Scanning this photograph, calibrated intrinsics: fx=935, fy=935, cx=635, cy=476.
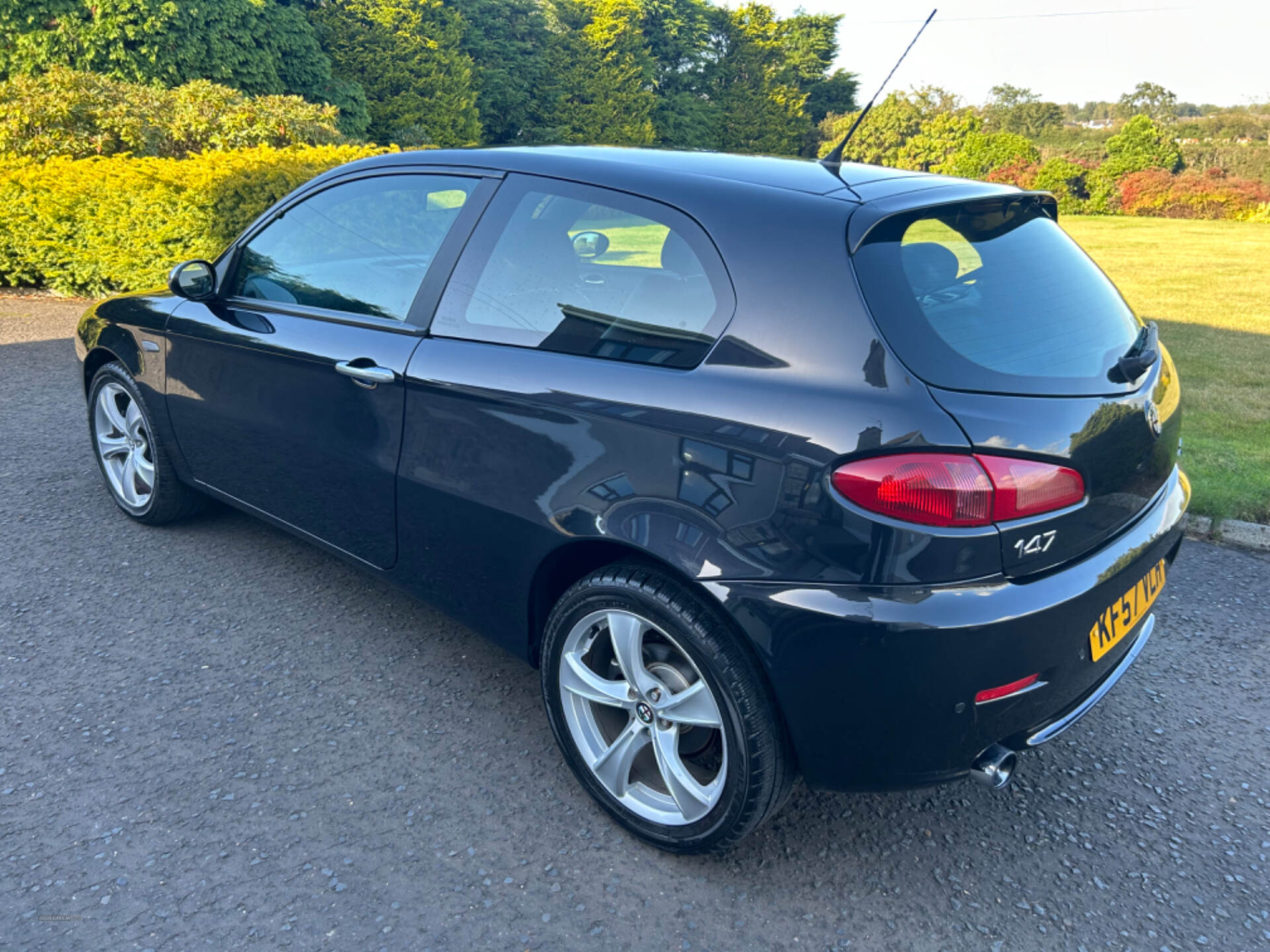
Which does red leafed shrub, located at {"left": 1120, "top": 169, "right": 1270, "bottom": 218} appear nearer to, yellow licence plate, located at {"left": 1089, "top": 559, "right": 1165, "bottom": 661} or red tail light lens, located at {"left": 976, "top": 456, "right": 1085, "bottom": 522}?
yellow licence plate, located at {"left": 1089, "top": 559, "right": 1165, "bottom": 661}

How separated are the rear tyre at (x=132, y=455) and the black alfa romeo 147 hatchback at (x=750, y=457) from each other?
4.21 ft

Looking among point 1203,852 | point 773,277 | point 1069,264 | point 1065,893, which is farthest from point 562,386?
point 1203,852

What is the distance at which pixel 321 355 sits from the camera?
9.82 ft

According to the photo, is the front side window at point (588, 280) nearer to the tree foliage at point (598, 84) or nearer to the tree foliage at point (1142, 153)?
the tree foliage at point (1142, 153)

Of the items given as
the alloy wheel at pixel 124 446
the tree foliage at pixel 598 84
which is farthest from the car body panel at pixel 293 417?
the tree foliage at pixel 598 84

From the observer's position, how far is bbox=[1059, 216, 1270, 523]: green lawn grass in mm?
4945

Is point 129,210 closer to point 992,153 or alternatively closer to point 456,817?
point 456,817

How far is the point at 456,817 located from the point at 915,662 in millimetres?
1303

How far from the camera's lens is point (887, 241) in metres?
2.13

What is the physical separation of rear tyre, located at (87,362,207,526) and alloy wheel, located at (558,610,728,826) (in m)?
2.29

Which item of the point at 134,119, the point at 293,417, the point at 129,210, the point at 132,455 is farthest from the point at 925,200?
the point at 134,119

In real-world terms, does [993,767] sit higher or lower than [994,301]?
lower

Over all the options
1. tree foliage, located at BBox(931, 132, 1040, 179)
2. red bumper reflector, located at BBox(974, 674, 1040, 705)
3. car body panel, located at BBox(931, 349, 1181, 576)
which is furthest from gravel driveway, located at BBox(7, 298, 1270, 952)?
tree foliage, located at BBox(931, 132, 1040, 179)

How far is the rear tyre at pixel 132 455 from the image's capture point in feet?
13.1
